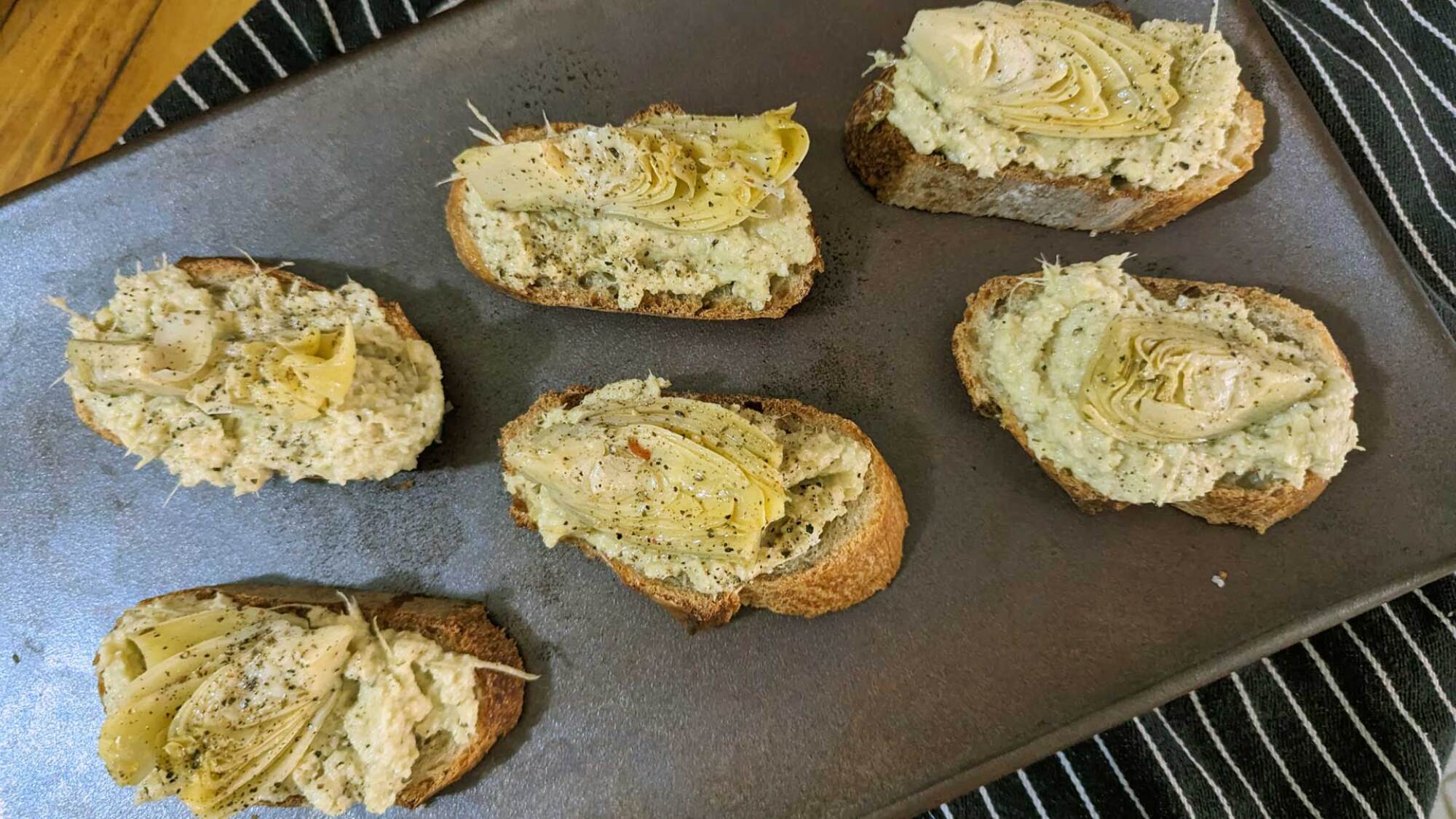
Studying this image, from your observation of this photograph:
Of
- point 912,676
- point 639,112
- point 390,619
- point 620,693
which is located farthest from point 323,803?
point 639,112

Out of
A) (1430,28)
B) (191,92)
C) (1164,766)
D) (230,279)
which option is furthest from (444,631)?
(1430,28)

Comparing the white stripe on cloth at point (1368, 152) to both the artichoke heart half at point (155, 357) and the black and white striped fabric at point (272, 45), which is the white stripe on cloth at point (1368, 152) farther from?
the artichoke heart half at point (155, 357)

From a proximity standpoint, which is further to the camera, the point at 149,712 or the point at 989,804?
the point at 989,804

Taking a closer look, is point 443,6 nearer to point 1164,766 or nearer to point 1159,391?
point 1159,391

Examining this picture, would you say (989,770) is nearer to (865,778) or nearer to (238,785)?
(865,778)

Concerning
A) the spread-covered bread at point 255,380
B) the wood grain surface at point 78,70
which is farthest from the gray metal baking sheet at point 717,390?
the wood grain surface at point 78,70

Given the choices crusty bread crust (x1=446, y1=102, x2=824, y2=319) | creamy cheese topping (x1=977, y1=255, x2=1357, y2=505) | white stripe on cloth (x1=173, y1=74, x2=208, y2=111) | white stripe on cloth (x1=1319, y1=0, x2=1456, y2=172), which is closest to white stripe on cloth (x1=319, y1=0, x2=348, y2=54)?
white stripe on cloth (x1=173, y1=74, x2=208, y2=111)
